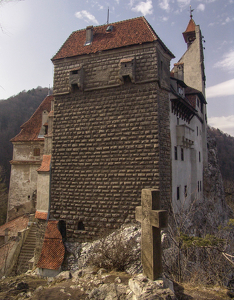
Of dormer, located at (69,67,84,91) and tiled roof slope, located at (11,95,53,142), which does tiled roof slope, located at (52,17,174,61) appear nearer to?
dormer, located at (69,67,84,91)

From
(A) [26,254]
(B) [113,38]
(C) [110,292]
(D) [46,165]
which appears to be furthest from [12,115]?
(C) [110,292]

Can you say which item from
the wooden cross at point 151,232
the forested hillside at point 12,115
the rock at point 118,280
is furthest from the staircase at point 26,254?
the forested hillside at point 12,115

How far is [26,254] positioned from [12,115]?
162 feet

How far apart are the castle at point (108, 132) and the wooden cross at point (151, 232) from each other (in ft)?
14.4

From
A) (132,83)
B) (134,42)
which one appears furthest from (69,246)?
(134,42)

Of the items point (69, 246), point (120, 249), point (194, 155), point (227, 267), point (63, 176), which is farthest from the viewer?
point (194, 155)

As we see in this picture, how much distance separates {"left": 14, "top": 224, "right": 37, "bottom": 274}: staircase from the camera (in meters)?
12.8

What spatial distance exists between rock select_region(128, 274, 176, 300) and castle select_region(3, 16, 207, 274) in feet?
15.9

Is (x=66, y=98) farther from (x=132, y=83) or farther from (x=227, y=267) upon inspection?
(x=227, y=267)

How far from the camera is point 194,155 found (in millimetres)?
16812

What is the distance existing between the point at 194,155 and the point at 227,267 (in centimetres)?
869

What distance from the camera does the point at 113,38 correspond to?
11242 millimetres

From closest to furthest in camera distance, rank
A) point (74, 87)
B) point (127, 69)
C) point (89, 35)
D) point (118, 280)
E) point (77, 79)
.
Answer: point (118, 280) → point (127, 69) → point (77, 79) → point (74, 87) → point (89, 35)

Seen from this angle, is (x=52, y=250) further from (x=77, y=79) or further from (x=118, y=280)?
(x=77, y=79)
